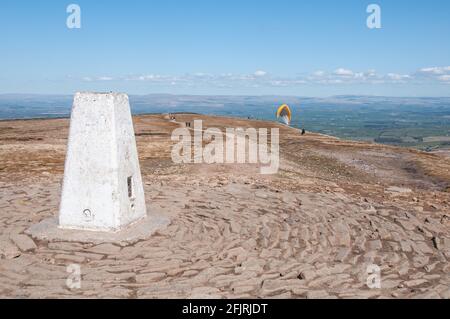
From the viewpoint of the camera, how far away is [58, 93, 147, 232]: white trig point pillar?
9.13 meters

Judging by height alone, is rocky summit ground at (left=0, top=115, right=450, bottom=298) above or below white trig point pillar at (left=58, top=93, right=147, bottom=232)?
below

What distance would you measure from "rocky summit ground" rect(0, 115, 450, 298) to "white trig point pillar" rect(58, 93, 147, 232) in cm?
78

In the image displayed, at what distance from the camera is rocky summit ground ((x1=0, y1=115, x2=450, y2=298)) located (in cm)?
717

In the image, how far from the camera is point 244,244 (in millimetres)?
9172

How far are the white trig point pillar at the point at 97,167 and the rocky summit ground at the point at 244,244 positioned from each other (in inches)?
30.8

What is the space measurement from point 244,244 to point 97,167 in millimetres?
3511

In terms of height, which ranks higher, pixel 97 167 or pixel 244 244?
pixel 97 167

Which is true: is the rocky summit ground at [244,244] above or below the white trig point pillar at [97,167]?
below

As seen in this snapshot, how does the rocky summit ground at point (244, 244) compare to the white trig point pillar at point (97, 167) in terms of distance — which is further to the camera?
the white trig point pillar at point (97, 167)

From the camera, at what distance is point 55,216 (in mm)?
10469

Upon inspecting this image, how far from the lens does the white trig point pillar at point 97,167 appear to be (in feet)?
30.0

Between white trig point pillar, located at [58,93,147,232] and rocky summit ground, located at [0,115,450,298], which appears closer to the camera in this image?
rocky summit ground, located at [0,115,450,298]

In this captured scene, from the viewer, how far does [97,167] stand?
920 centimetres
